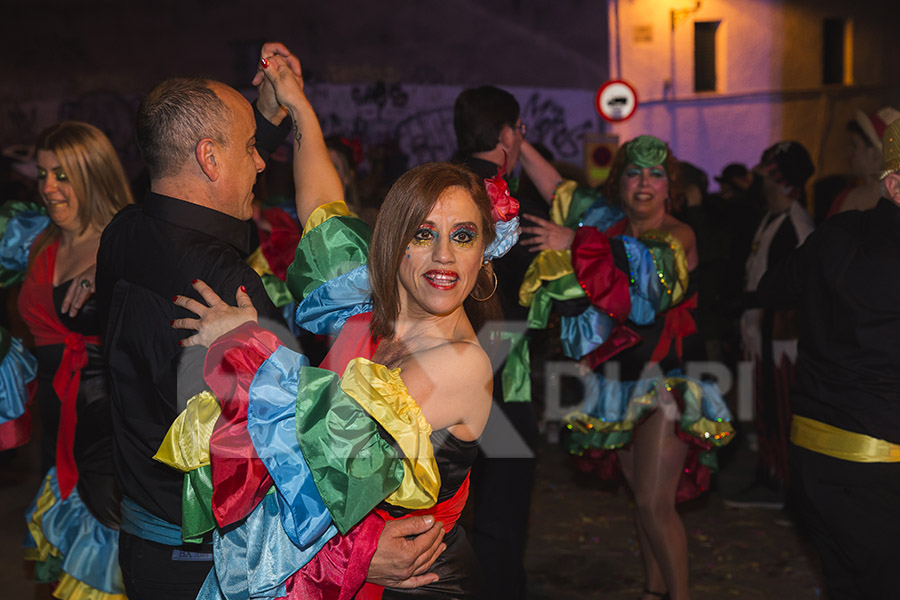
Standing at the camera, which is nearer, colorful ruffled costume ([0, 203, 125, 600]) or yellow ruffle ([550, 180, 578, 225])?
colorful ruffled costume ([0, 203, 125, 600])

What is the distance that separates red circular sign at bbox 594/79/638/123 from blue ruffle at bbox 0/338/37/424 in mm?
11103

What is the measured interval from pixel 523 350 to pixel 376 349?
1557 millimetres

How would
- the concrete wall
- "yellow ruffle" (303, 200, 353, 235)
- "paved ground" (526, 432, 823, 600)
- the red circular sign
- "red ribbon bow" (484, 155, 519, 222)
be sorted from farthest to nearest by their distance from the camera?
1. the concrete wall
2. the red circular sign
3. "paved ground" (526, 432, 823, 600)
4. "yellow ruffle" (303, 200, 353, 235)
5. "red ribbon bow" (484, 155, 519, 222)

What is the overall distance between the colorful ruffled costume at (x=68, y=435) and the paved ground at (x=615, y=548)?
1.04m

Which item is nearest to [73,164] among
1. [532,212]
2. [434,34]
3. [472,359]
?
[532,212]

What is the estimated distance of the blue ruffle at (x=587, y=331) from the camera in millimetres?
3654

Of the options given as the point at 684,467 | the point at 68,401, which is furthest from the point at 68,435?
the point at 684,467

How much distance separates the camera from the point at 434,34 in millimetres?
14492

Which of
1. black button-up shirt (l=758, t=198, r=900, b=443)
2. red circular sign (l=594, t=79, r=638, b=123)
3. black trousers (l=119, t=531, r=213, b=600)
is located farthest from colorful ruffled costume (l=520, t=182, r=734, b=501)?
red circular sign (l=594, t=79, r=638, b=123)

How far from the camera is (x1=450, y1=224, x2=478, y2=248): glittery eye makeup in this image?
216 cm

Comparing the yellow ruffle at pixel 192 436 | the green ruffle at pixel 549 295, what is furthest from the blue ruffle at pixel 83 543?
the green ruffle at pixel 549 295

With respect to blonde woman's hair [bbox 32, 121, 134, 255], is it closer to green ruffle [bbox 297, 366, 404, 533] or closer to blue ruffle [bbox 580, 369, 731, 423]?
green ruffle [bbox 297, 366, 404, 533]

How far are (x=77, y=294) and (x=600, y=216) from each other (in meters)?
2.28

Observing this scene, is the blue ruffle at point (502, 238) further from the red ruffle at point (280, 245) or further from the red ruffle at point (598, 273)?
the red ruffle at point (280, 245)
